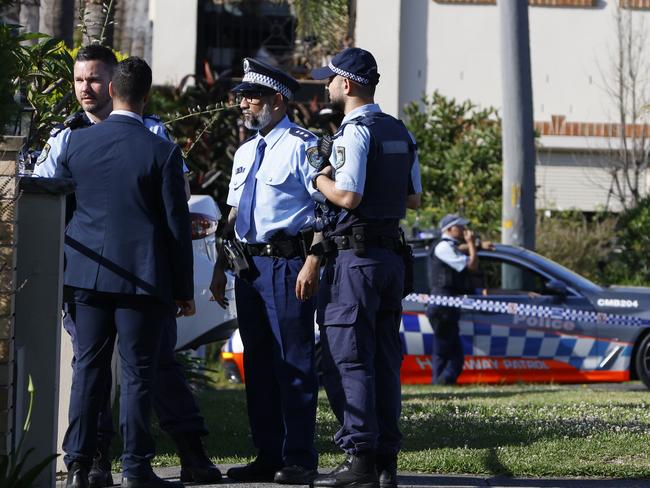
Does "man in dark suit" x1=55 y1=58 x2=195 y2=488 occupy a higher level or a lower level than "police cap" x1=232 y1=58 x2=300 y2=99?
lower

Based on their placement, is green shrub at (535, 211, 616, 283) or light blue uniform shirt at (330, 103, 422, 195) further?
green shrub at (535, 211, 616, 283)

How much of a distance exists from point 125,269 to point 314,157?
109cm

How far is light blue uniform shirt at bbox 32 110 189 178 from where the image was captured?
5688mm

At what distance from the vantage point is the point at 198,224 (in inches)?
353

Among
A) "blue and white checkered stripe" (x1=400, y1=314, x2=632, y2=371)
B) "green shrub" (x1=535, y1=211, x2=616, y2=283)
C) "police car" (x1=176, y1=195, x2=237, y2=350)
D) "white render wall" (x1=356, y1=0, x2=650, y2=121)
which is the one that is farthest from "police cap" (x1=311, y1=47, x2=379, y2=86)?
"white render wall" (x1=356, y1=0, x2=650, y2=121)

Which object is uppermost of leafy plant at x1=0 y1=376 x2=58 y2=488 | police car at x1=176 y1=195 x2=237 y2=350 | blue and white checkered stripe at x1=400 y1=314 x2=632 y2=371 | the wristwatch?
the wristwatch

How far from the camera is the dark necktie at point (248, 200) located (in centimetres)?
622

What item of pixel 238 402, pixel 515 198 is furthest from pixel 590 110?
pixel 238 402

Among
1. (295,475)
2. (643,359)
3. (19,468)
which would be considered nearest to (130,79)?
(19,468)

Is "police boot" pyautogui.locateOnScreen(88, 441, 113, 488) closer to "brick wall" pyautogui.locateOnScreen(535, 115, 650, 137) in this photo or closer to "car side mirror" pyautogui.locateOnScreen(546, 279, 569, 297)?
"car side mirror" pyautogui.locateOnScreen(546, 279, 569, 297)

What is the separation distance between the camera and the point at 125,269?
5414 millimetres

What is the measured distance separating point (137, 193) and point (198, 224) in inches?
139

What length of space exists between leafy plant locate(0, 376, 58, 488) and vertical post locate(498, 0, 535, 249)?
1087 cm

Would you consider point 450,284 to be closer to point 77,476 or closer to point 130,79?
point 130,79
